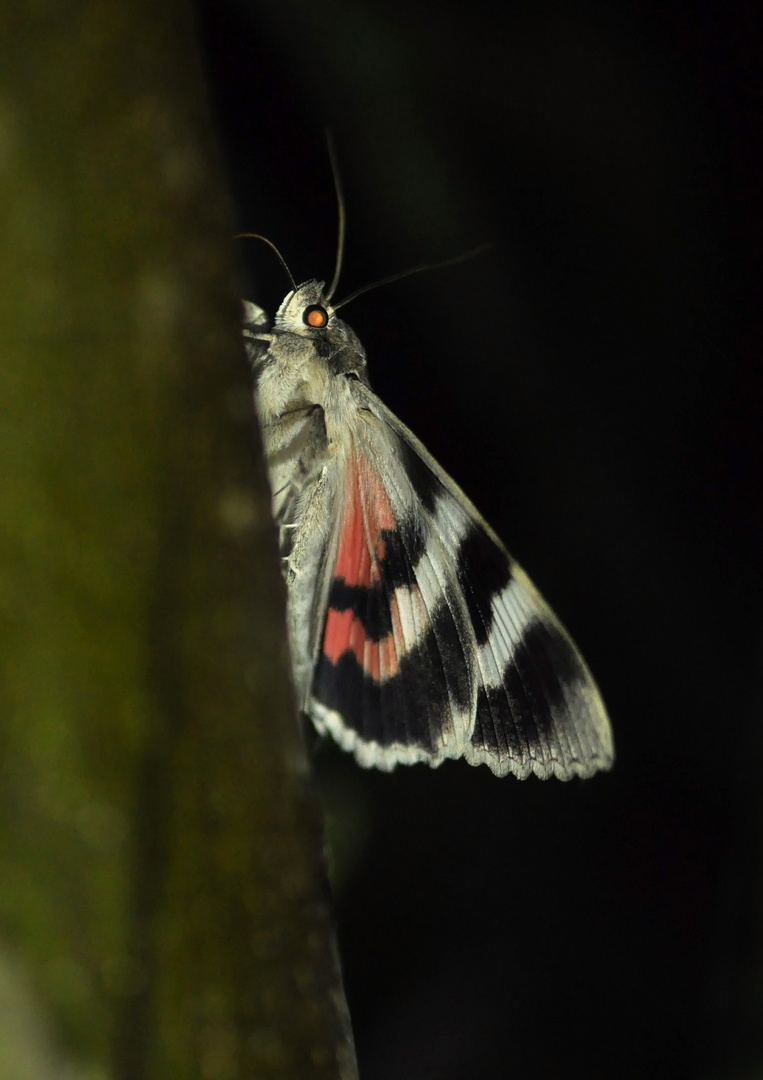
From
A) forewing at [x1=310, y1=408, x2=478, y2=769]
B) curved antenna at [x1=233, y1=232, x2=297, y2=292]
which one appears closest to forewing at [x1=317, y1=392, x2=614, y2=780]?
forewing at [x1=310, y1=408, x2=478, y2=769]

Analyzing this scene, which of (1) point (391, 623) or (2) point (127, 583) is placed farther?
(1) point (391, 623)

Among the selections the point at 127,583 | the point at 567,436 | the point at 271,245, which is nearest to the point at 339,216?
the point at 271,245

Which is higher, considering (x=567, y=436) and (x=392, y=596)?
(x=567, y=436)

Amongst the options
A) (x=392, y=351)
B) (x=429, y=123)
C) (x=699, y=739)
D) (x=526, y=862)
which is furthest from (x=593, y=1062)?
(x=429, y=123)

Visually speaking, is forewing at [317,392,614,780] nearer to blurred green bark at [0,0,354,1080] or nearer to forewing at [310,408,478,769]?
forewing at [310,408,478,769]

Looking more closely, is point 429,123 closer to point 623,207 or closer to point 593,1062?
point 623,207

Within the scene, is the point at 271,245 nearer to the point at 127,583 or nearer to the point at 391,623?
the point at 391,623
